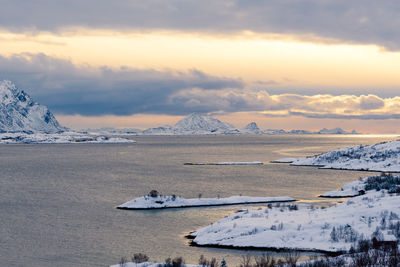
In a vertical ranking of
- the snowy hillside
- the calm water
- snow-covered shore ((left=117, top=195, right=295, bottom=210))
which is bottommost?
the calm water

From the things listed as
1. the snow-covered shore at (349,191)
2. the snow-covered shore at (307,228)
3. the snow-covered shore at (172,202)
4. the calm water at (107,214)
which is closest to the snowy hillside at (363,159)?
the calm water at (107,214)

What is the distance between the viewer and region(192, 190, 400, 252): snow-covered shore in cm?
4178

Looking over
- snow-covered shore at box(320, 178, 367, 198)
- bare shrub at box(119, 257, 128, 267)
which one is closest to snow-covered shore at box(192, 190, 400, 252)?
bare shrub at box(119, 257, 128, 267)

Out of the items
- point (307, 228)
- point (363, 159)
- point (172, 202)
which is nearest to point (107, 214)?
point (172, 202)

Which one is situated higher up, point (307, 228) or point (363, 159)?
point (363, 159)

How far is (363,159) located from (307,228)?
3878 inches

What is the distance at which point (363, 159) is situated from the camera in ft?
447

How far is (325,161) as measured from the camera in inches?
5689

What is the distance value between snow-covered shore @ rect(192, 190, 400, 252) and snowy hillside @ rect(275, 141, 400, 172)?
75.7 meters

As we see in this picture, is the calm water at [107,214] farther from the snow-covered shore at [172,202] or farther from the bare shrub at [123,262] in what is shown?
the snow-covered shore at [172,202]

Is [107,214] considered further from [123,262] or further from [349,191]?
[349,191]

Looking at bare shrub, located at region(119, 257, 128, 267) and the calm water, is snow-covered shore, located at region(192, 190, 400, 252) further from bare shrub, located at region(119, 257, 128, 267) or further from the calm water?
bare shrub, located at region(119, 257, 128, 267)

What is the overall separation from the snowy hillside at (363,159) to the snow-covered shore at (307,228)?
75692mm

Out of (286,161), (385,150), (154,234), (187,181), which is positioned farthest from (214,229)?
(286,161)
